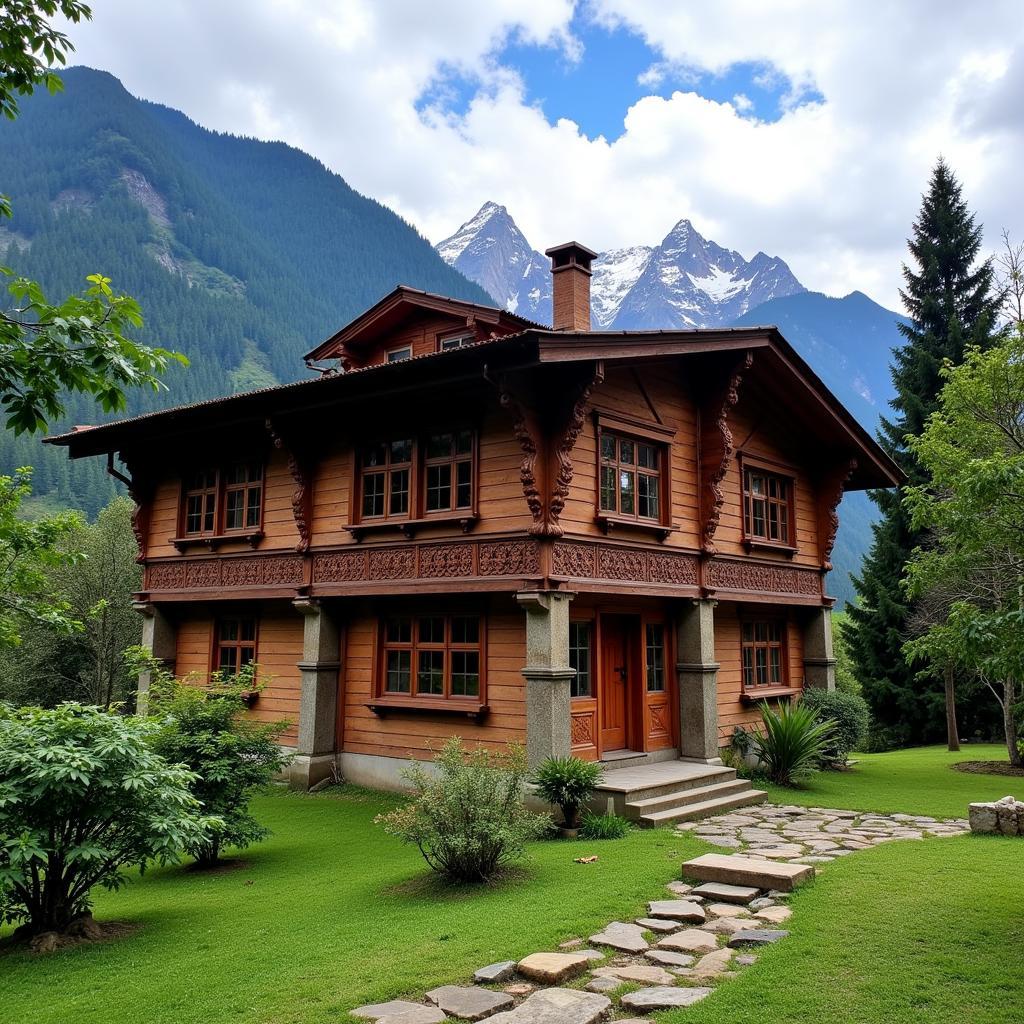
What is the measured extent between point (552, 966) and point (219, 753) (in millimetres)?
6051

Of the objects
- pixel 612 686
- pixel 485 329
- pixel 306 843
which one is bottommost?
pixel 306 843

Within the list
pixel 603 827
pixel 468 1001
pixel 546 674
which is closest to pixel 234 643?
pixel 546 674

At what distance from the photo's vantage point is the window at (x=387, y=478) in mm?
14312

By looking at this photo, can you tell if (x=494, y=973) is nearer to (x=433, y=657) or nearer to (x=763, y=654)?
(x=433, y=657)

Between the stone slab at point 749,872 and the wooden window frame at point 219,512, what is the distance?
11.0 m

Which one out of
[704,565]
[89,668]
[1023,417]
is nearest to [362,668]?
[704,565]

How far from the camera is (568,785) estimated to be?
10750mm

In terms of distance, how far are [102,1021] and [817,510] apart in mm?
17630

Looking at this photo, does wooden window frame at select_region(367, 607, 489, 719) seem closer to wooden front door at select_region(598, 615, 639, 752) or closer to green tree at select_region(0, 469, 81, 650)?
wooden front door at select_region(598, 615, 639, 752)

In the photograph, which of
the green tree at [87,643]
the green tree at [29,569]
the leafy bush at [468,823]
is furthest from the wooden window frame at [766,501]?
the green tree at [87,643]

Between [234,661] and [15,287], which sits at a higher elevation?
[15,287]

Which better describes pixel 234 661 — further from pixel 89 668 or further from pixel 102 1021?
pixel 89 668

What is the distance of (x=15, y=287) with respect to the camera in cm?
492

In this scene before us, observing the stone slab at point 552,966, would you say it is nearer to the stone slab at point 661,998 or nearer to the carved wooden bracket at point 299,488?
the stone slab at point 661,998
